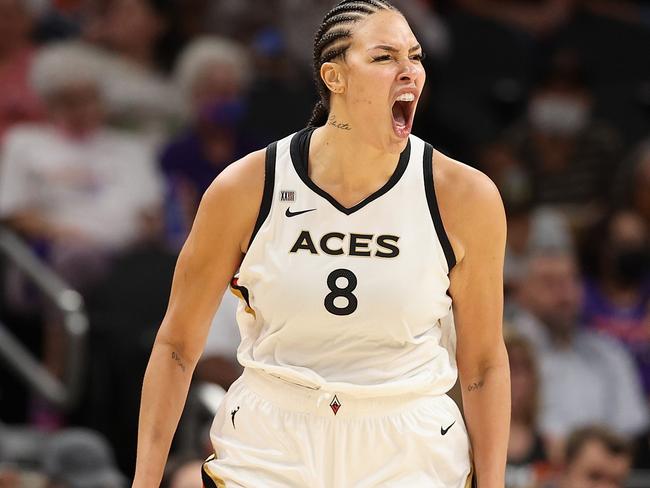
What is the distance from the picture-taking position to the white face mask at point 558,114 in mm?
8914

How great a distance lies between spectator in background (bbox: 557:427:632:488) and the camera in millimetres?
5953

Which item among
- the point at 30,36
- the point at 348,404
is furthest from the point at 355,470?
the point at 30,36

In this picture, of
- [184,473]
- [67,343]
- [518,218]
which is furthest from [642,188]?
[184,473]

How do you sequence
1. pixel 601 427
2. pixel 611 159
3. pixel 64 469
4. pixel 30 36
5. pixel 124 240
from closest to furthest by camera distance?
pixel 64 469, pixel 601 427, pixel 124 240, pixel 30 36, pixel 611 159

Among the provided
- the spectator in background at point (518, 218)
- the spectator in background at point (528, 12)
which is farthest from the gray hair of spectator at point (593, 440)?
the spectator in background at point (528, 12)

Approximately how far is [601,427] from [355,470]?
297 centimetres

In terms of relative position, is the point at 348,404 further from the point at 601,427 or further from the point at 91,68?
the point at 91,68

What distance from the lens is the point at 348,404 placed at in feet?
11.0

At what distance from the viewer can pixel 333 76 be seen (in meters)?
3.42

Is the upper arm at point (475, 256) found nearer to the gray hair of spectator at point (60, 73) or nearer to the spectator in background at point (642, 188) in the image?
the gray hair of spectator at point (60, 73)

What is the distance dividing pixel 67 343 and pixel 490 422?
340 centimetres

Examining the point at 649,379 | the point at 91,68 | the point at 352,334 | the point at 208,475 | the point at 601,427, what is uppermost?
the point at 91,68

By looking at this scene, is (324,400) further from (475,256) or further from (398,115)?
(398,115)

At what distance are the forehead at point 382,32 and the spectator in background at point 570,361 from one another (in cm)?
391
